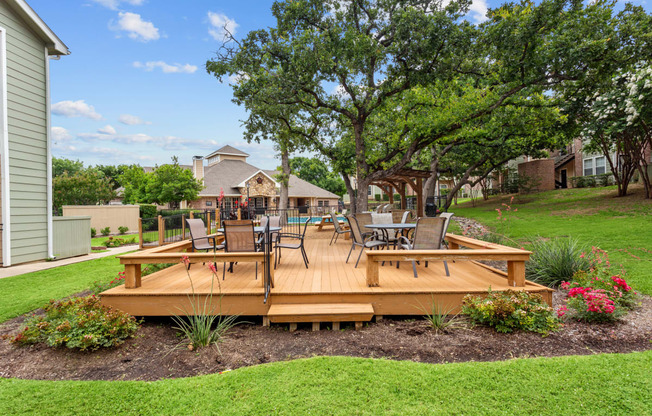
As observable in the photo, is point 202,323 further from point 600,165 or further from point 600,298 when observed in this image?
point 600,165

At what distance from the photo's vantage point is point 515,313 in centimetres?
348

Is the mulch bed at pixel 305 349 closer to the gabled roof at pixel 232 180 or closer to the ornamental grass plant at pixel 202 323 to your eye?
the ornamental grass plant at pixel 202 323

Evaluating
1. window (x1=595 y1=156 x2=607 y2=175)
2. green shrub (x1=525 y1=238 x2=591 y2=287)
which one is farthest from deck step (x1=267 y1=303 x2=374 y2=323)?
window (x1=595 y1=156 x2=607 y2=175)

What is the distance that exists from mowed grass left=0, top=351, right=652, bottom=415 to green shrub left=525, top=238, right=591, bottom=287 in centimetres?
254

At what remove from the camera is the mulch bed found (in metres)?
2.99

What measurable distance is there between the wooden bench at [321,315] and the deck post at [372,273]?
410 mm

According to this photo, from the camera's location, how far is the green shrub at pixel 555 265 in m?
5.14

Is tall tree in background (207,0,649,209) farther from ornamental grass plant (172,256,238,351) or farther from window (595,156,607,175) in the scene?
window (595,156,607,175)

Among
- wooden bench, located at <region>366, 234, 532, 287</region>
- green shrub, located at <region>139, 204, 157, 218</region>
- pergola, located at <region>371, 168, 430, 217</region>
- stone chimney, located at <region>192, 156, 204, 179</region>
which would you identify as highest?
stone chimney, located at <region>192, 156, 204, 179</region>

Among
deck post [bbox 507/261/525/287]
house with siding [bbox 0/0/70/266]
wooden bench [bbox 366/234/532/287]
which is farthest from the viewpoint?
house with siding [bbox 0/0/70/266]

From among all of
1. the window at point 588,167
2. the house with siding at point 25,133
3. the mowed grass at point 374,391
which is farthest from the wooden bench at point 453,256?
the window at point 588,167

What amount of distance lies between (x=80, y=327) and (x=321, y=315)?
2509 mm

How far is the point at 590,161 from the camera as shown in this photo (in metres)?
22.0

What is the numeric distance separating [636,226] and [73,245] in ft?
53.7
